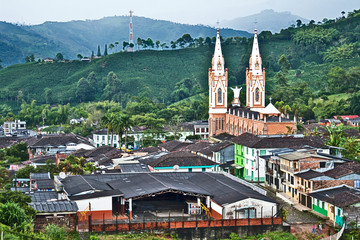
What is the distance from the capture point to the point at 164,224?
114 ft

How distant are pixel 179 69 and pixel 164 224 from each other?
5092 inches

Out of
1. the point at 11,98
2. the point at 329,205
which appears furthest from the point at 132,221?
the point at 11,98

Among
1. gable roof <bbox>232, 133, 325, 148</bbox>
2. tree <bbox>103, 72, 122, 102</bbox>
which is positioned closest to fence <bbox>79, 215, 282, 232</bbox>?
gable roof <bbox>232, 133, 325, 148</bbox>

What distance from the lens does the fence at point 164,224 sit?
112 ft

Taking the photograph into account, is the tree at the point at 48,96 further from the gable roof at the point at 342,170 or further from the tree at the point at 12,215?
the tree at the point at 12,215

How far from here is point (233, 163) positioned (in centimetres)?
5825

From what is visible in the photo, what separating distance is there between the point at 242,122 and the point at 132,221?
126 feet

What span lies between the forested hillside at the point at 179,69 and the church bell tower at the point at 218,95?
145 ft

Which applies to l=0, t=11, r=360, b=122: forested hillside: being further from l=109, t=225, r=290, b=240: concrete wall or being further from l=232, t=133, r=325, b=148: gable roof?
l=109, t=225, r=290, b=240: concrete wall

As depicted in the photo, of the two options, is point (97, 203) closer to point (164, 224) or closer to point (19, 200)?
point (164, 224)

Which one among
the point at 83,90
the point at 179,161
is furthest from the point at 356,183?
the point at 83,90

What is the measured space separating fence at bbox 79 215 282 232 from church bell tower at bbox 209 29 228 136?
42.8 metres

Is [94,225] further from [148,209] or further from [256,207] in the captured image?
[256,207]

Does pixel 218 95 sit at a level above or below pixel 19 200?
above
